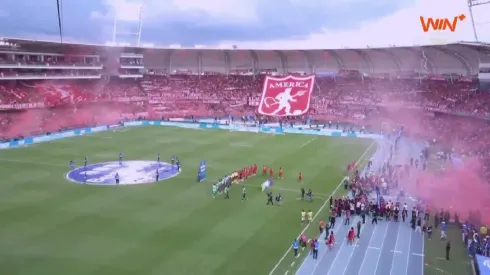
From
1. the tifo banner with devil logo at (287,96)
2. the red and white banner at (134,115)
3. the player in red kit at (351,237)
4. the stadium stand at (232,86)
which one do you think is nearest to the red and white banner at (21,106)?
the stadium stand at (232,86)

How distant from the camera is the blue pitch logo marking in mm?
32812

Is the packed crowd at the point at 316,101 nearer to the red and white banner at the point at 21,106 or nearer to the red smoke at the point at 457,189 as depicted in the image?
the red and white banner at the point at 21,106

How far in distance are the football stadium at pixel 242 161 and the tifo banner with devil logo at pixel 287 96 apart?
0.22m

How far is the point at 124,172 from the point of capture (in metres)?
35.4

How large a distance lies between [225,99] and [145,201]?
5078cm

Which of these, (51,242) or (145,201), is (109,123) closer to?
(145,201)

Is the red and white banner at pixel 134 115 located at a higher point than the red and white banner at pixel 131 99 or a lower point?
lower

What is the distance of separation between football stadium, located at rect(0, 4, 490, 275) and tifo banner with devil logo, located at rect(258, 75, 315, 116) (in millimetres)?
221

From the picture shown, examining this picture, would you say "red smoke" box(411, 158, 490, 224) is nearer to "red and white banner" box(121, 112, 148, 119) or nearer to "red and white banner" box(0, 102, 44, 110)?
"red and white banner" box(121, 112, 148, 119)

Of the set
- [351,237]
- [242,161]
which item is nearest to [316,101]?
[242,161]

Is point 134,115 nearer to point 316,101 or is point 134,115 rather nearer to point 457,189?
point 316,101

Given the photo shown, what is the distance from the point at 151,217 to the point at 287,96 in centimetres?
4517

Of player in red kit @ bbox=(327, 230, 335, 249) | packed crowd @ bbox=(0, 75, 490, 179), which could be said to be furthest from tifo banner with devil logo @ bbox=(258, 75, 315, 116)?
player in red kit @ bbox=(327, 230, 335, 249)

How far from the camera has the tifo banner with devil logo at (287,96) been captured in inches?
2630
